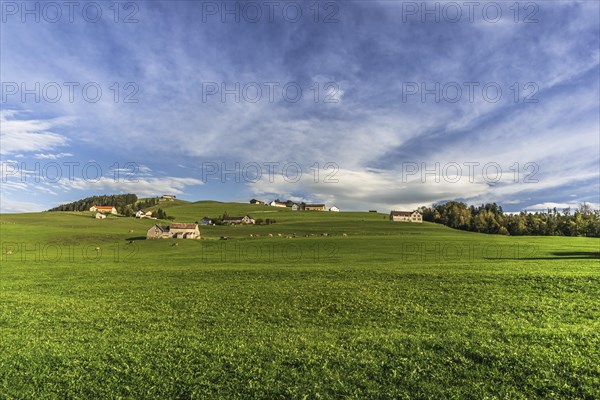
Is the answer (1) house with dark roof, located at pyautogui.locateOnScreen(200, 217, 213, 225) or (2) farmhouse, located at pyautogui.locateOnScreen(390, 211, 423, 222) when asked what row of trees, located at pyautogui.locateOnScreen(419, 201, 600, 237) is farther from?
(1) house with dark roof, located at pyautogui.locateOnScreen(200, 217, 213, 225)

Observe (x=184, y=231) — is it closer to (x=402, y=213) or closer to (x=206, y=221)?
(x=206, y=221)

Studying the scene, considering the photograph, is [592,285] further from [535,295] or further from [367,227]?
[367,227]

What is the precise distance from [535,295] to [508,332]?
8.13 meters

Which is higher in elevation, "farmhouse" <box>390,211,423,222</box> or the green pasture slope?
"farmhouse" <box>390,211,423,222</box>

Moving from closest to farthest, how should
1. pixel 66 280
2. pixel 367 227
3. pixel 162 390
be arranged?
pixel 162 390
pixel 66 280
pixel 367 227

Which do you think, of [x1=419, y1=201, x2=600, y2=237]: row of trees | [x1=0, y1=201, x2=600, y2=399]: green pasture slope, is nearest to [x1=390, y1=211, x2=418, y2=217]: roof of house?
[x1=419, y1=201, x2=600, y2=237]: row of trees

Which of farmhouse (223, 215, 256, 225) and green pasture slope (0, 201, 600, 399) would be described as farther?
farmhouse (223, 215, 256, 225)

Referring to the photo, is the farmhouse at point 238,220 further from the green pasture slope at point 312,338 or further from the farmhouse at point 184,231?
the green pasture slope at point 312,338

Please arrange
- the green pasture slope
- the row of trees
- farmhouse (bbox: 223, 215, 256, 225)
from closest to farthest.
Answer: the green pasture slope < the row of trees < farmhouse (bbox: 223, 215, 256, 225)

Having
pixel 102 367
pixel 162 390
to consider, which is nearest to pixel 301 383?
pixel 162 390

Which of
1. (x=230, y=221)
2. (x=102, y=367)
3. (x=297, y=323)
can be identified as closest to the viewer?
(x=102, y=367)

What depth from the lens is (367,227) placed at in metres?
117

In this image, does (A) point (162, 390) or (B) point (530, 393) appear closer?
(B) point (530, 393)

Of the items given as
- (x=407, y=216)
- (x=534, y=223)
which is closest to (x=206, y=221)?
(x=407, y=216)
